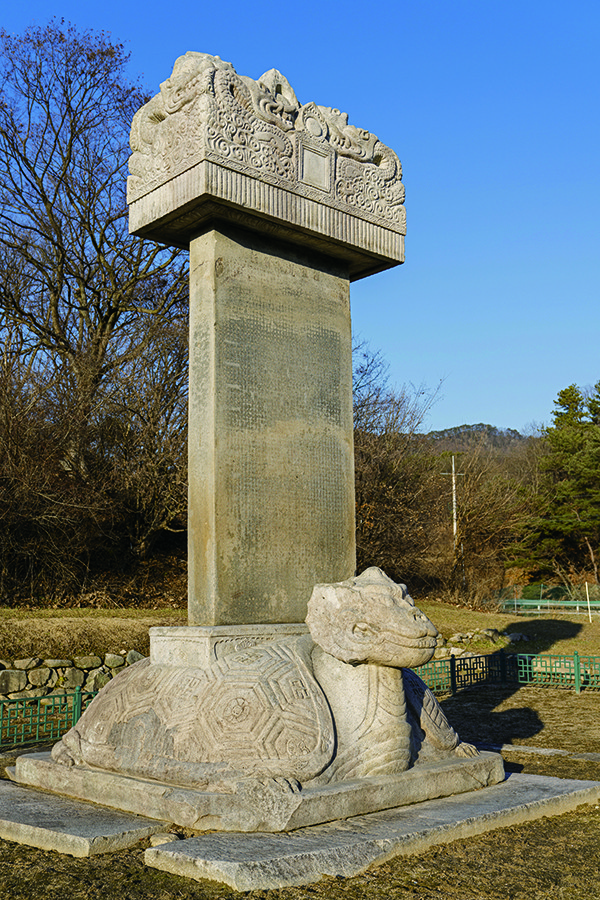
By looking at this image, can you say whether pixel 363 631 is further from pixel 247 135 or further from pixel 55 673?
pixel 55 673

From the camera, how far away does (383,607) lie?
13.3 feet

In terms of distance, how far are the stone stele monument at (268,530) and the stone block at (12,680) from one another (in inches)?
201

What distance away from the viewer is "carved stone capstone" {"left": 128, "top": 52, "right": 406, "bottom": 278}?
4.90 metres

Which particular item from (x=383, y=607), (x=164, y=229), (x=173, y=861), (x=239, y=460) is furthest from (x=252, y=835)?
(x=164, y=229)

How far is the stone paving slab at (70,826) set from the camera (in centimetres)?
344

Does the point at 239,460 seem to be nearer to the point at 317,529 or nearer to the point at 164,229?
the point at 317,529

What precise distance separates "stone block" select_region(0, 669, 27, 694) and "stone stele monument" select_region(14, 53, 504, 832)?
5.10 m

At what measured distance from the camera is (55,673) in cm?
975

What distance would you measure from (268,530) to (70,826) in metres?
2.05

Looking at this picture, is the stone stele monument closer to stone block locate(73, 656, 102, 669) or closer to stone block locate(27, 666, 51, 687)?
stone block locate(27, 666, 51, 687)

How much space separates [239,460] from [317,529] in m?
0.82

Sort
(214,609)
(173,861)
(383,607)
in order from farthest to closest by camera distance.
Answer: (214,609)
(383,607)
(173,861)

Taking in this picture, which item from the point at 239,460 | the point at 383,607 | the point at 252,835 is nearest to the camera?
Result: the point at 252,835

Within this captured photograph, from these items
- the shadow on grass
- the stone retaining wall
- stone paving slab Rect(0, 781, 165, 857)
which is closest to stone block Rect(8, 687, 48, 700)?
the stone retaining wall
